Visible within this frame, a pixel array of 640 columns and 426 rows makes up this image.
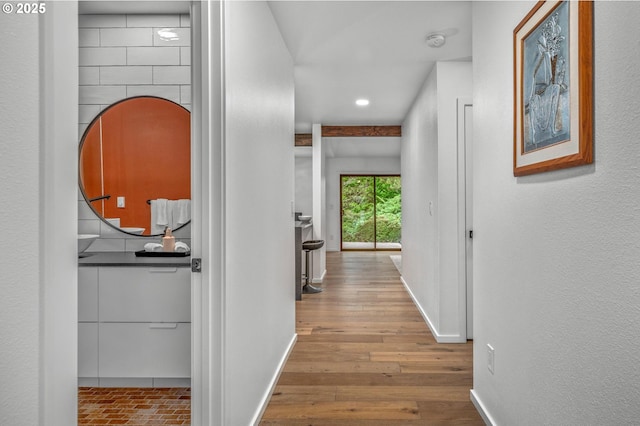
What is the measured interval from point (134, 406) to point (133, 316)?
1.67 ft

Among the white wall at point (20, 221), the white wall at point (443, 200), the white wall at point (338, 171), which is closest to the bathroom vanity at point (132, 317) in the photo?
the white wall at point (20, 221)

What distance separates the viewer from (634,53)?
98cm

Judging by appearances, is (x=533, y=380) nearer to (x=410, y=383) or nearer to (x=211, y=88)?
Answer: (x=410, y=383)

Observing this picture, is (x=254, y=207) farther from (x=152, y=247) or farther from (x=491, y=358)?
(x=491, y=358)

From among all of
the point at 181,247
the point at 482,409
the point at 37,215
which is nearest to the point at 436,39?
the point at 181,247

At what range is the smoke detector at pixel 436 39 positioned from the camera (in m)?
2.96

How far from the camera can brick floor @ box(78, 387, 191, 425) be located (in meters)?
2.16

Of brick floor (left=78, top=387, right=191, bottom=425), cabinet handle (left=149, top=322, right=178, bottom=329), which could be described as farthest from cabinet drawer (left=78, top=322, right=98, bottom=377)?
cabinet handle (left=149, top=322, right=178, bottom=329)

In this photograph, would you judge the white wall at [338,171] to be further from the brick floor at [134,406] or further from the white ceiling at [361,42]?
the brick floor at [134,406]

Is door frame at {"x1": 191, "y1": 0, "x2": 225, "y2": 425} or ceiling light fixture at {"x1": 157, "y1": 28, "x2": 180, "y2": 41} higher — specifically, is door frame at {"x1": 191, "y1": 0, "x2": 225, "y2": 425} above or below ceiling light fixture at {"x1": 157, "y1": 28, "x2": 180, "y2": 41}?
below

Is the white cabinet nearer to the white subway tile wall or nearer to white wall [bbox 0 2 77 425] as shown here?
the white subway tile wall

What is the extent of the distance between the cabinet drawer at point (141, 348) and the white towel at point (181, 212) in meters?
0.78

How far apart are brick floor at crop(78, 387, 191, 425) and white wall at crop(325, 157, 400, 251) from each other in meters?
8.19

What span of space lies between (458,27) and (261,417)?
9.39 feet
